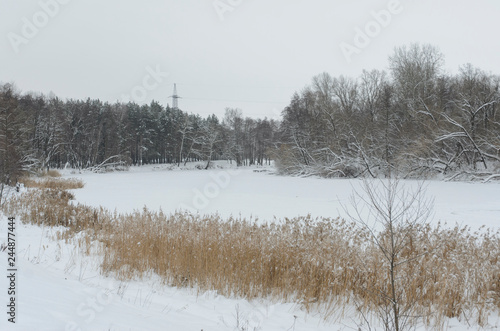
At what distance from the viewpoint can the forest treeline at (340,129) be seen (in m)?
25.4

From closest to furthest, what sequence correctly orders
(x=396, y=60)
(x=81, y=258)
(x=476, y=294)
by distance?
(x=476, y=294) < (x=81, y=258) < (x=396, y=60)

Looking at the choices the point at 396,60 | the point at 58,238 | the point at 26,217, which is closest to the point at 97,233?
the point at 58,238

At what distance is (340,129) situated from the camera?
3516 cm

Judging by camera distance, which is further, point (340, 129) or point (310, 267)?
point (340, 129)

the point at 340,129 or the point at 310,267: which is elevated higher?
the point at 340,129

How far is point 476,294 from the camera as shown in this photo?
4039mm

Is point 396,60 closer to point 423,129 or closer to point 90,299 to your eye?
point 423,129

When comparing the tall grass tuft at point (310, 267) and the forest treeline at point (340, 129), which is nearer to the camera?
the tall grass tuft at point (310, 267)

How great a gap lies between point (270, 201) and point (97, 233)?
8789 millimetres

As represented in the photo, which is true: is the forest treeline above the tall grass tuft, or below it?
above

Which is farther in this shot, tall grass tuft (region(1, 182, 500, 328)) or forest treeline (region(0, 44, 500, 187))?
forest treeline (region(0, 44, 500, 187))

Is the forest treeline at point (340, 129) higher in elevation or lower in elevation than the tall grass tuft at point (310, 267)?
higher

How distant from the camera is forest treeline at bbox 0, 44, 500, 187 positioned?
2542cm

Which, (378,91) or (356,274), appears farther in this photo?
(378,91)
